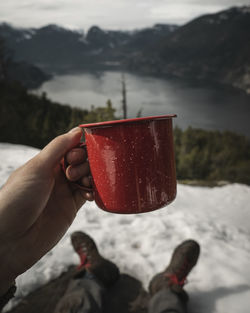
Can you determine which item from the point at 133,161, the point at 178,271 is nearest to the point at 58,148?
the point at 133,161

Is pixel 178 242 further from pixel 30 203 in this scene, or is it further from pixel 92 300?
pixel 30 203

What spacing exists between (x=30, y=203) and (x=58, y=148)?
15.6 inches

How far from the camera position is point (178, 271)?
2.36 metres

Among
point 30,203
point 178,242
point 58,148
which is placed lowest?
point 178,242

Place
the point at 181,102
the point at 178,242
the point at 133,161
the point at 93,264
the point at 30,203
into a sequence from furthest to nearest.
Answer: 1. the point at 181,102
2. the point at 178,242
3. the point at 93,264
4. the point at 30,203
5. the point at 133,161

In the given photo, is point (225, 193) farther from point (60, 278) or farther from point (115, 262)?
point (60, 278)

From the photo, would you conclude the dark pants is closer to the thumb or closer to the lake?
the thumb

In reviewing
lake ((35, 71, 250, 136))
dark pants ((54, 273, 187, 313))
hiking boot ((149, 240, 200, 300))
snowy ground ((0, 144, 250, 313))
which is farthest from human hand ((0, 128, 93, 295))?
lake ((35, 71, 250, 136))

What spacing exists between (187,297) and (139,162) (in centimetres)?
168

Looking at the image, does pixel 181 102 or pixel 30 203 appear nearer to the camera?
pixel 30 203

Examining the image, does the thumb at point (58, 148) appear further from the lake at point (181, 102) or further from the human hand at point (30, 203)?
the lake at point (181, 102)

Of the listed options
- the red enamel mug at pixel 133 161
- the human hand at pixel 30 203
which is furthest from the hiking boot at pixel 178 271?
the red enamel mug at pixel 133 161

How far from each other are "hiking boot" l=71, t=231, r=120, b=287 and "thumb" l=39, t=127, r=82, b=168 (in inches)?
49.3

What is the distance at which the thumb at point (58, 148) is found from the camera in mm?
1607
